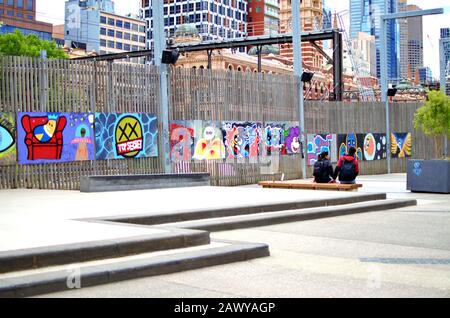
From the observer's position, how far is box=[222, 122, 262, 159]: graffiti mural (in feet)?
81.4

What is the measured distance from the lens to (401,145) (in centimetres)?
3581

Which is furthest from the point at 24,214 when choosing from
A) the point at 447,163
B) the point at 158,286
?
the point at 447,163

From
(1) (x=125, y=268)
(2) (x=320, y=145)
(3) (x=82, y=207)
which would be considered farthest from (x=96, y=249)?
(2) (x=320, y=145)

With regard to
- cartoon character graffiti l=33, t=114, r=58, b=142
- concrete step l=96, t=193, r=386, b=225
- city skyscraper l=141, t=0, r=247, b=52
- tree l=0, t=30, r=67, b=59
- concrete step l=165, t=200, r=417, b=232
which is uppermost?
city skyscraper l=141, t=0, r=247, b=52

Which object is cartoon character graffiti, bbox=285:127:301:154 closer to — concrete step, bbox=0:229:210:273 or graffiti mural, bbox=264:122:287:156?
graffiti mural, bbox=264:122:287:156

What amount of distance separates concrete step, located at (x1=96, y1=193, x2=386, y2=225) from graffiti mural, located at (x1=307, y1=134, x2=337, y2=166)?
12.3 metres

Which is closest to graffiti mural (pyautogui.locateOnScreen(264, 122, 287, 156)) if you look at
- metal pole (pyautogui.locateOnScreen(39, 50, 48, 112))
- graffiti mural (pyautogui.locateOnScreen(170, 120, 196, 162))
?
graffiti mural (pyautogui.locateOnScreen(170, 120, 196, 162))

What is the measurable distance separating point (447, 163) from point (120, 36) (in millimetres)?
157388

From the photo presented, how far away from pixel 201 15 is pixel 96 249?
180 meters

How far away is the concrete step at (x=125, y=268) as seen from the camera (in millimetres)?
6691

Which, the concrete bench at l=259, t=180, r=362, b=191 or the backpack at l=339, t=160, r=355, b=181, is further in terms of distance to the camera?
the backpack at l=339, t=160, r=355, b=181

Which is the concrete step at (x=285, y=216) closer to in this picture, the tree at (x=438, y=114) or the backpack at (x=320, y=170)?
the backpack at (x=320, y=170)

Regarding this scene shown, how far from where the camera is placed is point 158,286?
23.5 feet

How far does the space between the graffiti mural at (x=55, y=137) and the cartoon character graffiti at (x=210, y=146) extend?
4.88m
